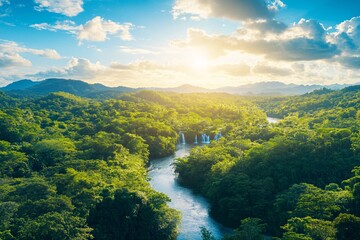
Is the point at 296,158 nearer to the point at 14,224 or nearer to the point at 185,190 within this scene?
the point at 185,190

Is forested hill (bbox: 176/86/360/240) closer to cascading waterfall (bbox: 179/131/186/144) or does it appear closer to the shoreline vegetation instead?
the shoreline vegetation

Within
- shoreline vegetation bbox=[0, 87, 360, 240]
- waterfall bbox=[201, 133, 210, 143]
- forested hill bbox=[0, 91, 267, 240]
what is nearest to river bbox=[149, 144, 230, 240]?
shoreline vegetation bbox=[0, 87, 360, 240]

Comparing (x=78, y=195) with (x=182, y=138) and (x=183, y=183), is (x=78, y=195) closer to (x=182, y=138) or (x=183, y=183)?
(x=183, y=183)

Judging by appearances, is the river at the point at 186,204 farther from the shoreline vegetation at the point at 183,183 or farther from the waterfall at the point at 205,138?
the waterfall at the point at 205,138

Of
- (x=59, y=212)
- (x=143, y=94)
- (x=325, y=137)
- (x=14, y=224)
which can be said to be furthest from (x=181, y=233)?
(x=143, y=94)

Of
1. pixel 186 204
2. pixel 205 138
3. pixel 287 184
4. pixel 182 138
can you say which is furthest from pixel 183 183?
pixel 205 138

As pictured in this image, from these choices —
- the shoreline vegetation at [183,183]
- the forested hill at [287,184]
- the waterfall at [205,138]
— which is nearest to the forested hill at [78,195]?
the shoreline vegetation at [183,183]
